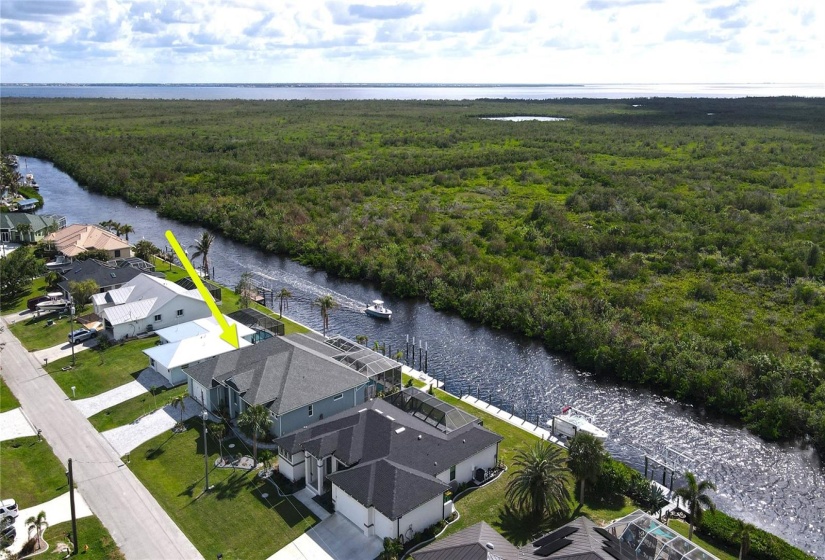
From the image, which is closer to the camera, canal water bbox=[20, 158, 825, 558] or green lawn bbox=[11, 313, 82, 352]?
canal water bbox=[20, 158, 825, 558]

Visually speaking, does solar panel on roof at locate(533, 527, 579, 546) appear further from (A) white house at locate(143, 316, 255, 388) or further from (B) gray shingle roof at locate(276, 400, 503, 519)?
(A) white house at locate(143, 316, 255, 388)

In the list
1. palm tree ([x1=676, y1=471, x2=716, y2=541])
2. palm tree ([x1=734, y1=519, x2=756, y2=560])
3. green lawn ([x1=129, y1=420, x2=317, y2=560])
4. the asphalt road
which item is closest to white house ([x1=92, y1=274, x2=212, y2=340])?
the asphalt road

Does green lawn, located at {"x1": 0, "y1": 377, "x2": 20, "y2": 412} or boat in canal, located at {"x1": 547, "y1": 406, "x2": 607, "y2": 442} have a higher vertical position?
boat in canal, located at {"x1": 547, "y1": 406, "x2": 607, "y2": 442}

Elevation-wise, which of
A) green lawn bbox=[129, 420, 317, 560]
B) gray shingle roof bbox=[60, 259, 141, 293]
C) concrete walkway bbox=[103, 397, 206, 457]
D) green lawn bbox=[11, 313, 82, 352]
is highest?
gray shingle roof bbox=[60, 259, 141, 293]

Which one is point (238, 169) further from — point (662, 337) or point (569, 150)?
point (662, 337)

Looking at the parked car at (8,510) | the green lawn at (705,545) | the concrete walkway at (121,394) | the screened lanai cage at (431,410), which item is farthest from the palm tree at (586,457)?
the concrete walkway at (121,394)

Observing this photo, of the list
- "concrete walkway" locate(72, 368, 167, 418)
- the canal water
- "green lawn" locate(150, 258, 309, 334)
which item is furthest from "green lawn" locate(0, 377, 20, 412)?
the canal water

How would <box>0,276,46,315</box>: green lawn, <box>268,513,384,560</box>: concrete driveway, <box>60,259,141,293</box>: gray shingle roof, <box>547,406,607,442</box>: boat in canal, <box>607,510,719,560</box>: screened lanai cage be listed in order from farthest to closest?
<box>60,259,141,293</box>: gray shingle roof < <box>0,276,46,315</box>: green lawn < <box>547,406,607,442</box>: boat in canal < <box>268,513,384,560</box>: concrete driveway < <box>607,510,719,560</box>: screened lanai cage

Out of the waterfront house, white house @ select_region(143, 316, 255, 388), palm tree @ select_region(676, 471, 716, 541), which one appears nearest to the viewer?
palm tree @ select_region(676, 471, 716, 541)

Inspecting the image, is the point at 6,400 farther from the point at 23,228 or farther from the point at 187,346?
the point at 23,228
